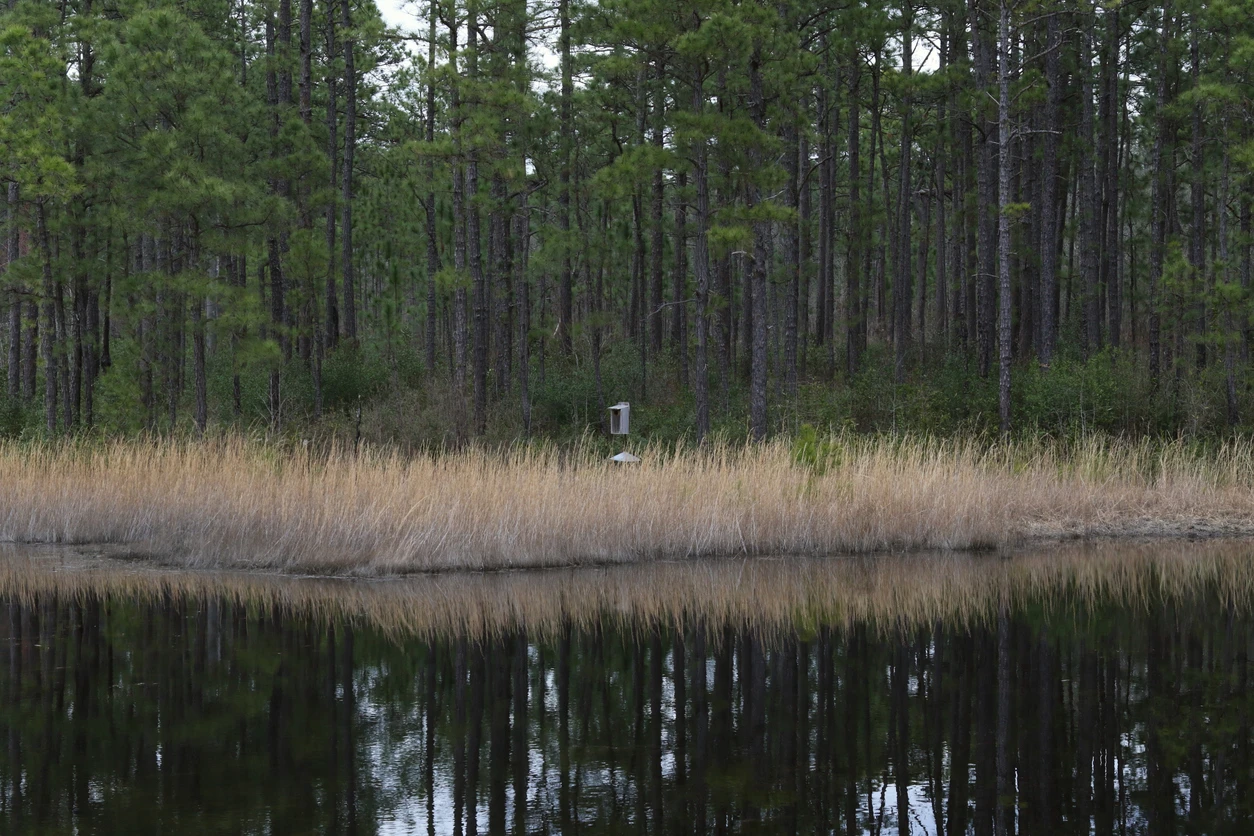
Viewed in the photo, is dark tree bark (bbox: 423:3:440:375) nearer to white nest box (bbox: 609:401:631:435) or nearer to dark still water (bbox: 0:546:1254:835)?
white nest box (bbox: 609:401:631:435)

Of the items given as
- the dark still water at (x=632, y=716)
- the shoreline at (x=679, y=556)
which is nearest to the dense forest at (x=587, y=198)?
→ the shoreline at (x=679, y=556)

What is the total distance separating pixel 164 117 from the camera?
18359 millimetres

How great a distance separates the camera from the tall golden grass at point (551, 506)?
12117mm

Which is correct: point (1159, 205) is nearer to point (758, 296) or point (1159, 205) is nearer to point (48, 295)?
point (758, 296)

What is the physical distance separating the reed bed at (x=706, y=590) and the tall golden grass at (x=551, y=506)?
0.38 m

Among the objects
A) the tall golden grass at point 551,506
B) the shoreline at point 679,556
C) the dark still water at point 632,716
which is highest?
the tall golden grass at point 551,506

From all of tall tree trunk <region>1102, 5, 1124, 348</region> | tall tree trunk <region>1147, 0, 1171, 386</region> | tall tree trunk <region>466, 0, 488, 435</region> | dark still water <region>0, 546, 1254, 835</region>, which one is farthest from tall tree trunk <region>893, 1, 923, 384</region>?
dark still water <region>0, 546, 1254, 835</region>

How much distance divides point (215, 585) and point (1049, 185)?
19.0m

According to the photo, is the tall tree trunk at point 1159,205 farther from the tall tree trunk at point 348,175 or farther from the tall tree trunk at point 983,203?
the tall tree trunk at point 348,175

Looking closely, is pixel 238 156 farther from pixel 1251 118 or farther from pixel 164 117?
pixel 1251 118

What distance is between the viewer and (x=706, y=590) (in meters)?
10.7

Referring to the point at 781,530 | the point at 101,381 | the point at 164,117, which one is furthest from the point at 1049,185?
the point at 101,381

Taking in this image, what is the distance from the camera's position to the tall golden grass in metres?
12.1

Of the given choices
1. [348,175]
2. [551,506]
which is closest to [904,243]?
[348,175]
